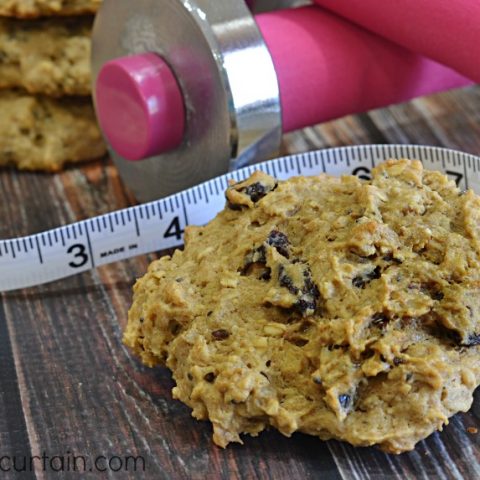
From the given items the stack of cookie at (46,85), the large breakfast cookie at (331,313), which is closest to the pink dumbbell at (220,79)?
the stack of cookie at (46,85)

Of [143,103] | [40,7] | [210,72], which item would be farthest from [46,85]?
[210,72]

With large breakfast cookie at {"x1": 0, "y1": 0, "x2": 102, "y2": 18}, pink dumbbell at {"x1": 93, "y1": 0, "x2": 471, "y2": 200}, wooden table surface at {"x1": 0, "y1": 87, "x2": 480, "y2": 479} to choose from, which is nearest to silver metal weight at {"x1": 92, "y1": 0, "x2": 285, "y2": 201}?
pink dumbbell at {"x1": 93, "y1": 0, "x2": 471, "y2": 200}

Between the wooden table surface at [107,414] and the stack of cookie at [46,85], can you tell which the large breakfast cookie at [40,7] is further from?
the wooden table surface at [107,414]

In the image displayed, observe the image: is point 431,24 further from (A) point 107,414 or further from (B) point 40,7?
(A) point 107,414

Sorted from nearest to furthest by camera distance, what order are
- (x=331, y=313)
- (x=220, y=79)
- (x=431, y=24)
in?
(x=331, y=313)
(x=220, y=79)
(x=431, y=24)

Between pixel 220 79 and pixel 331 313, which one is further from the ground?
pixel 220 79

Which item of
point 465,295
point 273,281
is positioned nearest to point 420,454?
point 465,295

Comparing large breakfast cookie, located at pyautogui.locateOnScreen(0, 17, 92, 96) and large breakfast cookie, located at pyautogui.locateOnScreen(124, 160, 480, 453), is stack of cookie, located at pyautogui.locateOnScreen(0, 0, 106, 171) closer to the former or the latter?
large breakfast cookie, located at pyautogui.locateOnScreen(0, 17, 92, 96)
